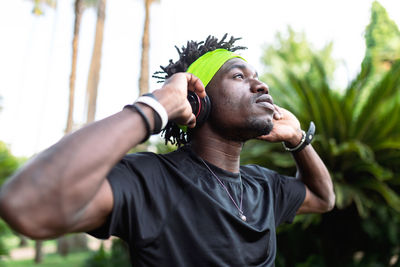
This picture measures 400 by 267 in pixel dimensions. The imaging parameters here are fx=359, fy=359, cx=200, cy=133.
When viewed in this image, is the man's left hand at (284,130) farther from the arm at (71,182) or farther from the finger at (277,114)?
the arm at (71,182)

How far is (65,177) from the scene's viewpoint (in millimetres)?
1188

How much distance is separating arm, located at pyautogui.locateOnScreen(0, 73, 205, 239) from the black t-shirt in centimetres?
13

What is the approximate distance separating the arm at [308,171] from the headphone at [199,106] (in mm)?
633

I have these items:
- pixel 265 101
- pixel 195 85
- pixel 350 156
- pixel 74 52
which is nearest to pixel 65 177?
pixel 195 85

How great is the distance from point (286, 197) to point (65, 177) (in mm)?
1575

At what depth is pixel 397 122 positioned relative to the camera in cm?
464

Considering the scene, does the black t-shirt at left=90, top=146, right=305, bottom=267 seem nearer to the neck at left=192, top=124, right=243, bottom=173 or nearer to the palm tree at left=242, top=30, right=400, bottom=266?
the neck at left=192, top=124, right=243, bottom=173

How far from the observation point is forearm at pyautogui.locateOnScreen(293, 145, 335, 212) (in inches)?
99.2

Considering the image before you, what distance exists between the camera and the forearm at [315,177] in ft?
8.27

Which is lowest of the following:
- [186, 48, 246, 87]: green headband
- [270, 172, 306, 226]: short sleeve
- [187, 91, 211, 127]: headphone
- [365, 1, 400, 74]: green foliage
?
[270, 172, 306, 226]: short sleeve

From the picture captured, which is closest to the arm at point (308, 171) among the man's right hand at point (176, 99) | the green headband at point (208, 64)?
the green headband at point (208, 64)

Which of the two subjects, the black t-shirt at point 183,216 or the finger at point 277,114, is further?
the finger at point 277,114

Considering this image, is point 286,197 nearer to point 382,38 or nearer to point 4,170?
point 4,170

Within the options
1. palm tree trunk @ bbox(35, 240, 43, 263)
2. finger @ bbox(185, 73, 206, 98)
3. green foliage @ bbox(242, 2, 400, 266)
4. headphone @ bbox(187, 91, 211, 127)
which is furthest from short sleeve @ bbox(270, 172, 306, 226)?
palm tree trunk @ bbox(35, 240, 43, 263)
